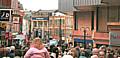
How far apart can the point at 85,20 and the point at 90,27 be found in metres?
1.07

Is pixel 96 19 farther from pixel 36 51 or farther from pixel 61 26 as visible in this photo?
pixel 36 51

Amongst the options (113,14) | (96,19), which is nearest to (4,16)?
(113,14)

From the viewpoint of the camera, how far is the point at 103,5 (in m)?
33.3

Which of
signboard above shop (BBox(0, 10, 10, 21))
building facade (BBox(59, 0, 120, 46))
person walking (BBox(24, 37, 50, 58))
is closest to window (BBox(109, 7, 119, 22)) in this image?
building facade (BBox(59, 0, 120, 46))

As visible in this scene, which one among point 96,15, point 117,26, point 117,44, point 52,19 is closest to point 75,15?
point 96,15

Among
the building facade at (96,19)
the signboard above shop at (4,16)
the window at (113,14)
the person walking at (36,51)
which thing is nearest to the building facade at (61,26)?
the building facade at (96,19)

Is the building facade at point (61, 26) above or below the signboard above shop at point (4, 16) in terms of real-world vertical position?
below

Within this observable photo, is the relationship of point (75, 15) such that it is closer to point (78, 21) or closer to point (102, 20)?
point (78, 21)

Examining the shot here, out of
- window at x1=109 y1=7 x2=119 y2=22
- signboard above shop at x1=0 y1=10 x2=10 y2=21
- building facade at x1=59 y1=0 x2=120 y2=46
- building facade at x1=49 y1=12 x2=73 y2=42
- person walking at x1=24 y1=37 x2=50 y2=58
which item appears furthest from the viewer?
building facade at x1=49 y1=12 x2=73 y2=42

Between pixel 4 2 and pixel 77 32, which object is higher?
pixel 4 2

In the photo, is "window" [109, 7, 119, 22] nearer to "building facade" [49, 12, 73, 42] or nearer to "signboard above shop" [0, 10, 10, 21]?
"signboard above shop" [0, 10, 10, 21]

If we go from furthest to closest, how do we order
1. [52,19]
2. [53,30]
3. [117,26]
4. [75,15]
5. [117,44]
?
1. [52,19]
2. [53,30]
3. [75,15]
4. [117,26]
5. [117,44]

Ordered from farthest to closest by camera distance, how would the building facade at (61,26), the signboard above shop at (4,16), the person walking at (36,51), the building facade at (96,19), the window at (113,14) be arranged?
the building facade at (61,26) → the window at (113,14) → the building facade at (96,19) → the signboard above shop at (4,16) → the person walking at (36,51)

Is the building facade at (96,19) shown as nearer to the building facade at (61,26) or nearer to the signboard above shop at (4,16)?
the signboard above shop at (4,16)
